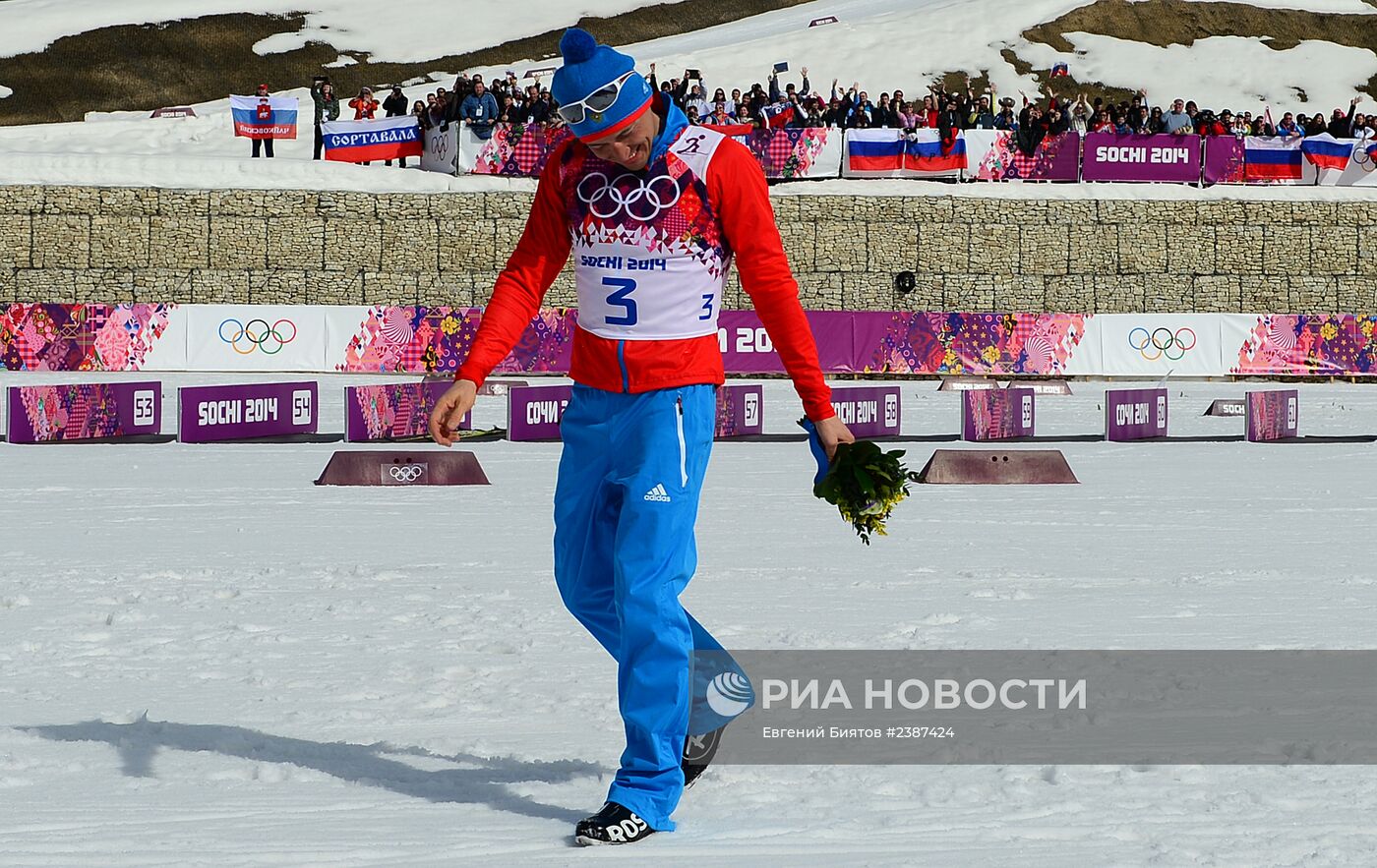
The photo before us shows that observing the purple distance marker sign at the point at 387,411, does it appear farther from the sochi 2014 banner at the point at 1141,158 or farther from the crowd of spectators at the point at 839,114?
the sochi 2014 banner at the point at 1141,158

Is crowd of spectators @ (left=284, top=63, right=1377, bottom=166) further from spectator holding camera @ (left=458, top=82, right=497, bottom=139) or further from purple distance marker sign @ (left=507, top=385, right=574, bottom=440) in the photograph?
purple distance marker sign @ (left=507, top=385, right=574, bottom=440)

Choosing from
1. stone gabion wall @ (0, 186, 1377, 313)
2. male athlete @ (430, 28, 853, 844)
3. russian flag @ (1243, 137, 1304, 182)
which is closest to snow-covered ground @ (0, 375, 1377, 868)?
male athlete @ (430, 28, 853, 844)

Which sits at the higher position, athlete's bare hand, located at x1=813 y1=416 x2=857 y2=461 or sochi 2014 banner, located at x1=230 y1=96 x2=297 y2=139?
sochi 2014 banner, located at x1=230 y1=96 x2=297 y2=139

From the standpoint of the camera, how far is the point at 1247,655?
6348 millimetres

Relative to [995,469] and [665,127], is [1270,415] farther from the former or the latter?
[665,127]

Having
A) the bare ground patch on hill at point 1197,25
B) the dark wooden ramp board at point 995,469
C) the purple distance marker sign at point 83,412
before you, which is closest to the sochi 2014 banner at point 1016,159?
the dark wooden ramp board at point 995,469

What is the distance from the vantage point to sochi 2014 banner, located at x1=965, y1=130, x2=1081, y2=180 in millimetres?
32250

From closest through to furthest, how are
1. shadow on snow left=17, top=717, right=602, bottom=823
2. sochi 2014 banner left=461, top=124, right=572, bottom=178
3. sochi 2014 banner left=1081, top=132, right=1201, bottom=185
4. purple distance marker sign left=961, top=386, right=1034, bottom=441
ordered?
1. shadow on snow left=17, top=717, right=602, bottom=823
2. purple distance marker sign left=961, top=386, right=1034, bottom=441
3. sochi 2014 banner left=461, top=124, right=572, bottom=178
4. sochi 2014 banner left=1081, top=132, right=1201, bottom=185

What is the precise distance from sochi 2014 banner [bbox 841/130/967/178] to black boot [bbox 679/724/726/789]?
2844 centimetres

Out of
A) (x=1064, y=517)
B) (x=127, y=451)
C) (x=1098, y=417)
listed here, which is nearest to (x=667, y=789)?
(x=1064, y=517)

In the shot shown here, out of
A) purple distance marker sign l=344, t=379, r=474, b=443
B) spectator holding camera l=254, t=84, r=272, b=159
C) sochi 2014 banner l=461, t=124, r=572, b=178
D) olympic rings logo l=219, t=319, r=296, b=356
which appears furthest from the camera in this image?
spectator holding camera l=254, t=84, r=272, b=159

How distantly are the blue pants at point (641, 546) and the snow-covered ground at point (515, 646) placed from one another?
252 millimetres

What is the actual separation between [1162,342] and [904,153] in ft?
22.1

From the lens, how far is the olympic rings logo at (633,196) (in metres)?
4.34
